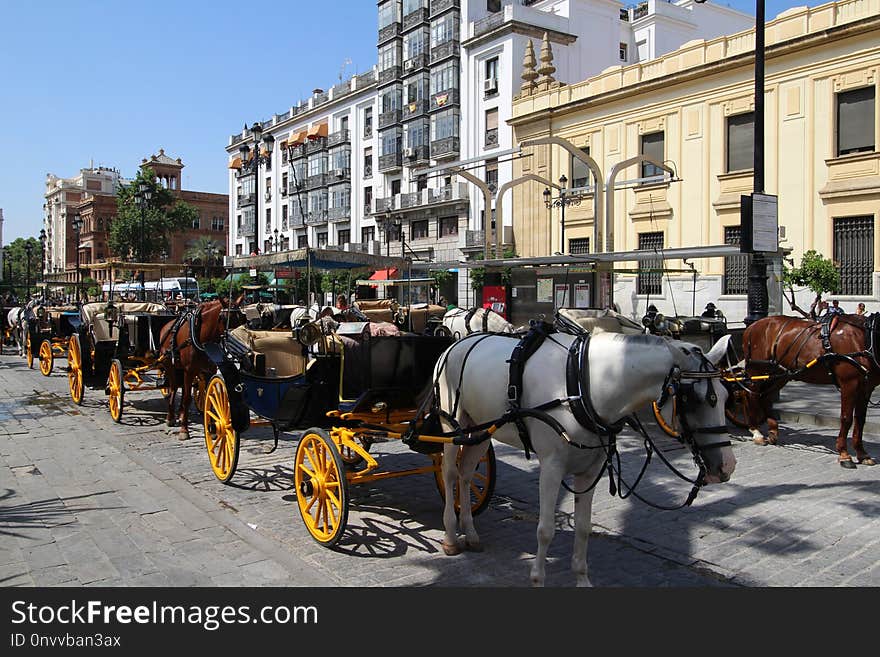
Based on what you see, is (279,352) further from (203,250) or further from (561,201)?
(203,250)

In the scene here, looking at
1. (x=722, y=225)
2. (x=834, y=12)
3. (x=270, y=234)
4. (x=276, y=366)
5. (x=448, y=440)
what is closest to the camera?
(x=448, y=440)

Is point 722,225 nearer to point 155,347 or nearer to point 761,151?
point 761,151

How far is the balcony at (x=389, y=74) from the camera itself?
4647 cm

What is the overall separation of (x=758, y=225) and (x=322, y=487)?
27.1ft

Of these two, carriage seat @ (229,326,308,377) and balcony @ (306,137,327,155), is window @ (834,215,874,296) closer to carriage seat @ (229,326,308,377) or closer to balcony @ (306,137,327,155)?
Result: carriage seat @ (229,326,308,377)

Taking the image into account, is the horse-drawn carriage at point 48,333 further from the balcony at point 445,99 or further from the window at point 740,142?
the balcony at point 445,99

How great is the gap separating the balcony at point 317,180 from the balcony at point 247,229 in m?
9.90

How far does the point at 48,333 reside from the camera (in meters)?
17.4

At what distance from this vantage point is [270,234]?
6106cm

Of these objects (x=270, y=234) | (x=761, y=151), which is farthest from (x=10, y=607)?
(x=270, y=234)

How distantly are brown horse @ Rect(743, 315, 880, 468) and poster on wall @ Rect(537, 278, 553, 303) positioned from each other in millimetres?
9086

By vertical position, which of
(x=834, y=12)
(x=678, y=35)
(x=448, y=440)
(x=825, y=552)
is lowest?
(x=825, y=552)

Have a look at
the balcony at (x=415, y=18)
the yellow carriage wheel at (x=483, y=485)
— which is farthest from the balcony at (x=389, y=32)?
the yellow carriage wheel at (x=483, y=485)

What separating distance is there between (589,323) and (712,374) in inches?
198
